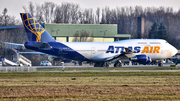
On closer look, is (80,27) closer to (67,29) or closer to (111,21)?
(67,29)

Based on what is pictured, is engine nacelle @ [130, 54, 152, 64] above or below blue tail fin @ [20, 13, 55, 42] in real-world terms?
below

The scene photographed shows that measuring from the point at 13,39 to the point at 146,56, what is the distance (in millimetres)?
60209

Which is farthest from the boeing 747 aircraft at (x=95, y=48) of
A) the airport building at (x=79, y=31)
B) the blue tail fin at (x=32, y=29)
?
the airport building at (x=79, y=31)

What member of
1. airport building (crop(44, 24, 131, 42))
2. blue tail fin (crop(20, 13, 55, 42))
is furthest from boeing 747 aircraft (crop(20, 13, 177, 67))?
airport building (crop(44, 24, 131, 42))

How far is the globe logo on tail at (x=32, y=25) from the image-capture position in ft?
163

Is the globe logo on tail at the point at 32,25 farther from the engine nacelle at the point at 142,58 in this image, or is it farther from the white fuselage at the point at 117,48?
the engine nacelle at the point at 142,58

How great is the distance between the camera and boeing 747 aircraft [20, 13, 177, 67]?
5003cm

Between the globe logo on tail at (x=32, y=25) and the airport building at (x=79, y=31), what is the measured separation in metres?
44.7

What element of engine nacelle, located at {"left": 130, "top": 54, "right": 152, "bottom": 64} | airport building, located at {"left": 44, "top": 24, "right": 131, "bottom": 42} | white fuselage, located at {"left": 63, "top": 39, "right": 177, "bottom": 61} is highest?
airport building, located at {"left": 44, "top": 24, "right": 131, "bottom": 42}

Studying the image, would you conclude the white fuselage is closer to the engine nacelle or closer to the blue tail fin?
the engine nacelle

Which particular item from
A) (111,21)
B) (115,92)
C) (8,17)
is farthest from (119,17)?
(115,92)

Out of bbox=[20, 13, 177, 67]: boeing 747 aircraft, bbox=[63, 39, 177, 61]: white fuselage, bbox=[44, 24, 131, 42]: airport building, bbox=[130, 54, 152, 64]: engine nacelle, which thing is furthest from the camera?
bbox=[44, 24, 131, 42]: airport building

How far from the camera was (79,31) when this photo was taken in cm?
9850

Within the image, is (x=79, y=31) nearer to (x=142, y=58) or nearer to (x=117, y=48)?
(x=117, y=48)
